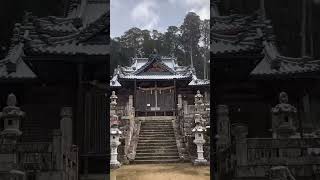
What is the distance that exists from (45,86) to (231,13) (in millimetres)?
1509

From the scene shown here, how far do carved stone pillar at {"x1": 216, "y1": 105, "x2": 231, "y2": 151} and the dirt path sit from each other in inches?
8.0

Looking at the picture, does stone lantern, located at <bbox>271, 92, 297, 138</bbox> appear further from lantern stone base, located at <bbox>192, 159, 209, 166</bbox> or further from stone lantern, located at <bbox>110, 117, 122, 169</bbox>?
stone lantern, located at <bbox>110, 117, 122, 169</bbox>

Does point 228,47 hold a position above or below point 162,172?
above

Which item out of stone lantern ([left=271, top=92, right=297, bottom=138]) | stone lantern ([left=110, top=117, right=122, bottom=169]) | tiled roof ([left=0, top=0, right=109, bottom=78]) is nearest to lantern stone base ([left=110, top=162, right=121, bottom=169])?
stone lantern ([left=110, top=117, right=122, bottom=169])

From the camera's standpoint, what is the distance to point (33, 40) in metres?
2.97

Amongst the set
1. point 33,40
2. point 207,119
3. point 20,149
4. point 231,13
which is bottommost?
point 20,149

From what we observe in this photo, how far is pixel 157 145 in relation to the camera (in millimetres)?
3104

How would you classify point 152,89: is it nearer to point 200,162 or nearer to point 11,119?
point 200,162

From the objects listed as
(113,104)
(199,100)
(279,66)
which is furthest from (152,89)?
(279,66)

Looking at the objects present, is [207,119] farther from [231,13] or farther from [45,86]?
[45,86]

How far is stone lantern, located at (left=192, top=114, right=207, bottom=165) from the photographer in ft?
9.76

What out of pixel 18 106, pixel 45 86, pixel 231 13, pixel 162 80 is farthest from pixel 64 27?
pixel 162 80

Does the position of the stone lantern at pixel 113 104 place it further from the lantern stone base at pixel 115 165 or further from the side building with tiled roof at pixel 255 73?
the side building with tiled roof at pixel 255 73

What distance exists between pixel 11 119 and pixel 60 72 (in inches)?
18.9
